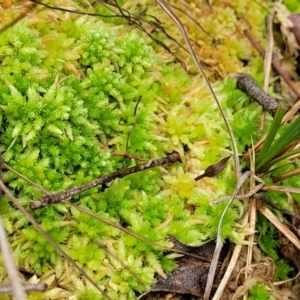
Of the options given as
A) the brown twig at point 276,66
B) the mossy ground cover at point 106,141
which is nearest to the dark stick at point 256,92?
the mossy ground cover at point 106,141

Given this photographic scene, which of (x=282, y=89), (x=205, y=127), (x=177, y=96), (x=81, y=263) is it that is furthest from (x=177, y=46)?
(x=81, y=263)

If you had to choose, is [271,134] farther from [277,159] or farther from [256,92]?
[256,92]

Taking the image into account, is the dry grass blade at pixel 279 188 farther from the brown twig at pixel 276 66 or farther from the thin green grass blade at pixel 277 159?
the brown twig at pixel 276 66

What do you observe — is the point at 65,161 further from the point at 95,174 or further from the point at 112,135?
the point at 112,135

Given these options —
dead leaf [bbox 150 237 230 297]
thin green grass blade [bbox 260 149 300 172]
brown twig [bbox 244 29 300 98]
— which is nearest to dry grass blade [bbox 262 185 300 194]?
thin green grass blade [bbox 260 149 300 172]

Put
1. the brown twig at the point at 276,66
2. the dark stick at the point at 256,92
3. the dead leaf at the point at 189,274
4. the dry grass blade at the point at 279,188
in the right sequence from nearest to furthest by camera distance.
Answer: the dead leaf at the point at 189,274 → the dry grass blade at the point at 279,188 → the dark stick at the point at 256,92 → the brown twig at the point at 276,66

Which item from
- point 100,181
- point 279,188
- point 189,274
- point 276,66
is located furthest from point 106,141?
point 276,66
